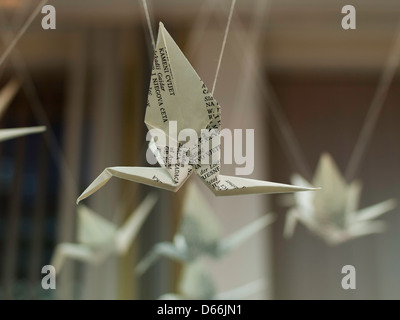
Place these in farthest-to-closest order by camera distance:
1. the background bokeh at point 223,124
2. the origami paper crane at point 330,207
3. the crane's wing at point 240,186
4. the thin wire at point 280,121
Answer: the thin wire at point 280,121 → the background bokeh at point 223,124 → the origami paper crane at point 330,207 → the crane's wing at point 240,186

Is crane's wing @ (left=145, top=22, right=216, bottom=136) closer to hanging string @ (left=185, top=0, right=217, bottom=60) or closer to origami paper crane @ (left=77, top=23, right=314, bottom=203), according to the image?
origami paper crane @ (left=77, top=23, right=314, bottom=203)

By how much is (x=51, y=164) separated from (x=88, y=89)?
0.79 feet

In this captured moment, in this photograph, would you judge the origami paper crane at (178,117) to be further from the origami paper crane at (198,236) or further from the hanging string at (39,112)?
the hanging string at (39,112)

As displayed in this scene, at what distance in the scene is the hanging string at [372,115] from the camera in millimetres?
1290

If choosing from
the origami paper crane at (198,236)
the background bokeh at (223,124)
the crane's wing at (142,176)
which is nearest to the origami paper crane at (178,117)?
the crane's wing at (142,176)

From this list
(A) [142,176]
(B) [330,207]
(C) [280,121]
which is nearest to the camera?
(A) [142,176]

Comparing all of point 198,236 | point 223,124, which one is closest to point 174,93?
point 198,236

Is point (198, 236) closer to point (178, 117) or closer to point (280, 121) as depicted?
point (178, 117)

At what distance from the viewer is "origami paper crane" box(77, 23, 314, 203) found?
26 cm

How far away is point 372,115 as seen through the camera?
1301mm

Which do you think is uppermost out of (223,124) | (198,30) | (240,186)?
(198,30)

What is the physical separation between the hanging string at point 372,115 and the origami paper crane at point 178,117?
109cm

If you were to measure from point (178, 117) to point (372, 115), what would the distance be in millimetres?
1150

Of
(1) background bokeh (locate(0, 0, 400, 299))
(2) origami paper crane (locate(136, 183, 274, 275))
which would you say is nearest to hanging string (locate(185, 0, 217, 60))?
(1) background bokeh (locate(0, 0, 400, 299))
